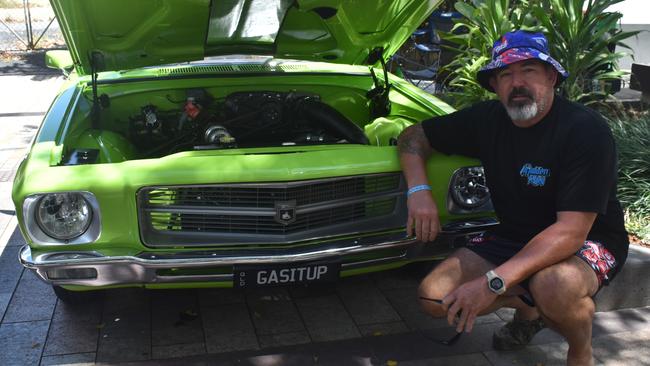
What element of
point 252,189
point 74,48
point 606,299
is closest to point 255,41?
point 74,48

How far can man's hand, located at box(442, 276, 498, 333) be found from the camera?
2.67m

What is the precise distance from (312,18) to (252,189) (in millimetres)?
1610

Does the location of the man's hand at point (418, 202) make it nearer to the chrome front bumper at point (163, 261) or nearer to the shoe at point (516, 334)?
the chrome front bumper at point (163, 261)

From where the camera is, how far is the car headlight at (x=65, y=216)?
9.33 feet

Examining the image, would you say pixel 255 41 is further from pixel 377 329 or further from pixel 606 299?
pixel 606 299

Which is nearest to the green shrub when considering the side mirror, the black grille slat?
the black grille slat

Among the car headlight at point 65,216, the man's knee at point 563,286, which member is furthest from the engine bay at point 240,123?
the man's knee at point 563,286

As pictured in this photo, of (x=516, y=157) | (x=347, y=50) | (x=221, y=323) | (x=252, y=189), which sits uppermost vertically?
(x=347, y=50)

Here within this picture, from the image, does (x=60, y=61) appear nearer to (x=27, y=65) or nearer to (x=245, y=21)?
(x=245, y=21)

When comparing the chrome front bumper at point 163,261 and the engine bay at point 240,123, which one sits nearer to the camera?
the chrome front bumper at point 163,261

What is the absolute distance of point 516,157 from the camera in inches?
115

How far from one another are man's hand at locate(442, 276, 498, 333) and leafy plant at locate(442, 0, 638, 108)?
324 centimetres

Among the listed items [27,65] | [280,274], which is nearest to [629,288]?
[280,274]

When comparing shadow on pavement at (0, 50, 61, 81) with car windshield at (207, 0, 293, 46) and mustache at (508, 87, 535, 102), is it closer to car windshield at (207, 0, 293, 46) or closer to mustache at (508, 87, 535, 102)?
car windshield at (207, 0, 293, 46)
